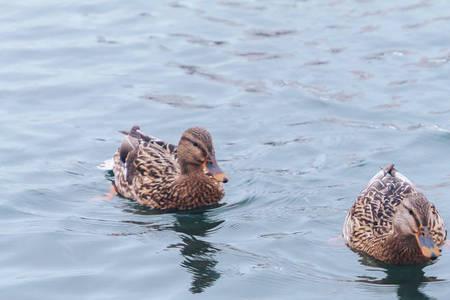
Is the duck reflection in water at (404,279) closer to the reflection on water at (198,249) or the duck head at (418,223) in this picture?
the duck head at (418,223)

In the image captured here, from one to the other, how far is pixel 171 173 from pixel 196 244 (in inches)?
61.4

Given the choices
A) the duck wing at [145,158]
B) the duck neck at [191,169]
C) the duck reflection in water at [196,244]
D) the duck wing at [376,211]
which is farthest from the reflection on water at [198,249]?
the duck wing at [376,211]

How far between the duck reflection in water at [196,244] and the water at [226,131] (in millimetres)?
27

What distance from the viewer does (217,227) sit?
12703mm

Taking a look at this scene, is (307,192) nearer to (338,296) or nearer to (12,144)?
(338,296)

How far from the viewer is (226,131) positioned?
15562 millimetres

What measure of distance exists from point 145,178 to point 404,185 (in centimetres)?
297

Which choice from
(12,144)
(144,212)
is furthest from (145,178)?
(12,144)

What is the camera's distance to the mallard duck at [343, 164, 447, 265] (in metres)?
11.2

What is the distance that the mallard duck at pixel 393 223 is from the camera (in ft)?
36.8

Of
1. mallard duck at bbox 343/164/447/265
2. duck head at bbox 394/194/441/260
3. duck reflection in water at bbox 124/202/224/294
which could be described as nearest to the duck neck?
duck reflection in water at bbox 124/202/224/294

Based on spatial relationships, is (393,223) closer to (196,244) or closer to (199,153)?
(196,244)

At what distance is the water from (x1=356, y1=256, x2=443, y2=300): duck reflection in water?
0.03 meters

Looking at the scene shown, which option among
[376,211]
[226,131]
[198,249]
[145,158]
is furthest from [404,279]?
[226,131]
